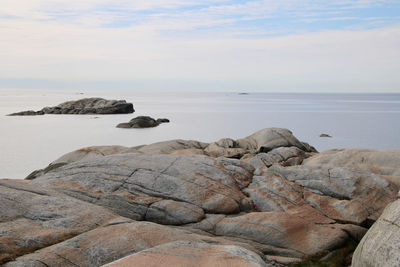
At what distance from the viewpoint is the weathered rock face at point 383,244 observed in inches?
395

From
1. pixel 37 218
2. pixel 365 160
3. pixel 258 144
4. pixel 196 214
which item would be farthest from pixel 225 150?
pixel 37 218

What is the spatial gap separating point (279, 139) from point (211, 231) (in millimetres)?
27126

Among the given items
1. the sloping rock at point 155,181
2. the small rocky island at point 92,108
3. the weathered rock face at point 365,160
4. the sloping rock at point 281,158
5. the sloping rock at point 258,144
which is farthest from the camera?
the small rocky island at point 92,108

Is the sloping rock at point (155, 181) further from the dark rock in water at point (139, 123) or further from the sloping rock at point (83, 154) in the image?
the dark rock in water at point (139, 123)

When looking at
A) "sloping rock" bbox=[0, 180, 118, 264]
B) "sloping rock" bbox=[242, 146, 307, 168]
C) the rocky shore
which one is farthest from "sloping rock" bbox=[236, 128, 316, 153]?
"sloping rock" bbox=[0, 180, 118, 264]

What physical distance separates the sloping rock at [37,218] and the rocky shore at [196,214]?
0.11ft

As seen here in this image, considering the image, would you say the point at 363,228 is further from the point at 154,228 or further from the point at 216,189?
the point at 154,228

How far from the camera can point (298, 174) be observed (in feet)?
72.8

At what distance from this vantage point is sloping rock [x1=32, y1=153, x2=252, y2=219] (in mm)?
18203

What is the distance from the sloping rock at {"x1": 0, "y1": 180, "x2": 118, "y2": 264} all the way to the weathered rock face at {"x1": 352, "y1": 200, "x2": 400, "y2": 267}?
28.8 feet

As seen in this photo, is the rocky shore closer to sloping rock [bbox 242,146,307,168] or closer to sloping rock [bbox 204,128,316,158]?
sloping rock [bbox 242,146,307,168]

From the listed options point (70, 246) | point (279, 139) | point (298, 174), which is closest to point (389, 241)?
point (70, 246)

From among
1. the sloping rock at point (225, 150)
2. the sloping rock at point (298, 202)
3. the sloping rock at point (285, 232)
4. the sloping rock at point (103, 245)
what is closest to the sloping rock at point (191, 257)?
the sloping rock at point (103, 245)

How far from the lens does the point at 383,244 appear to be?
10.5 m
